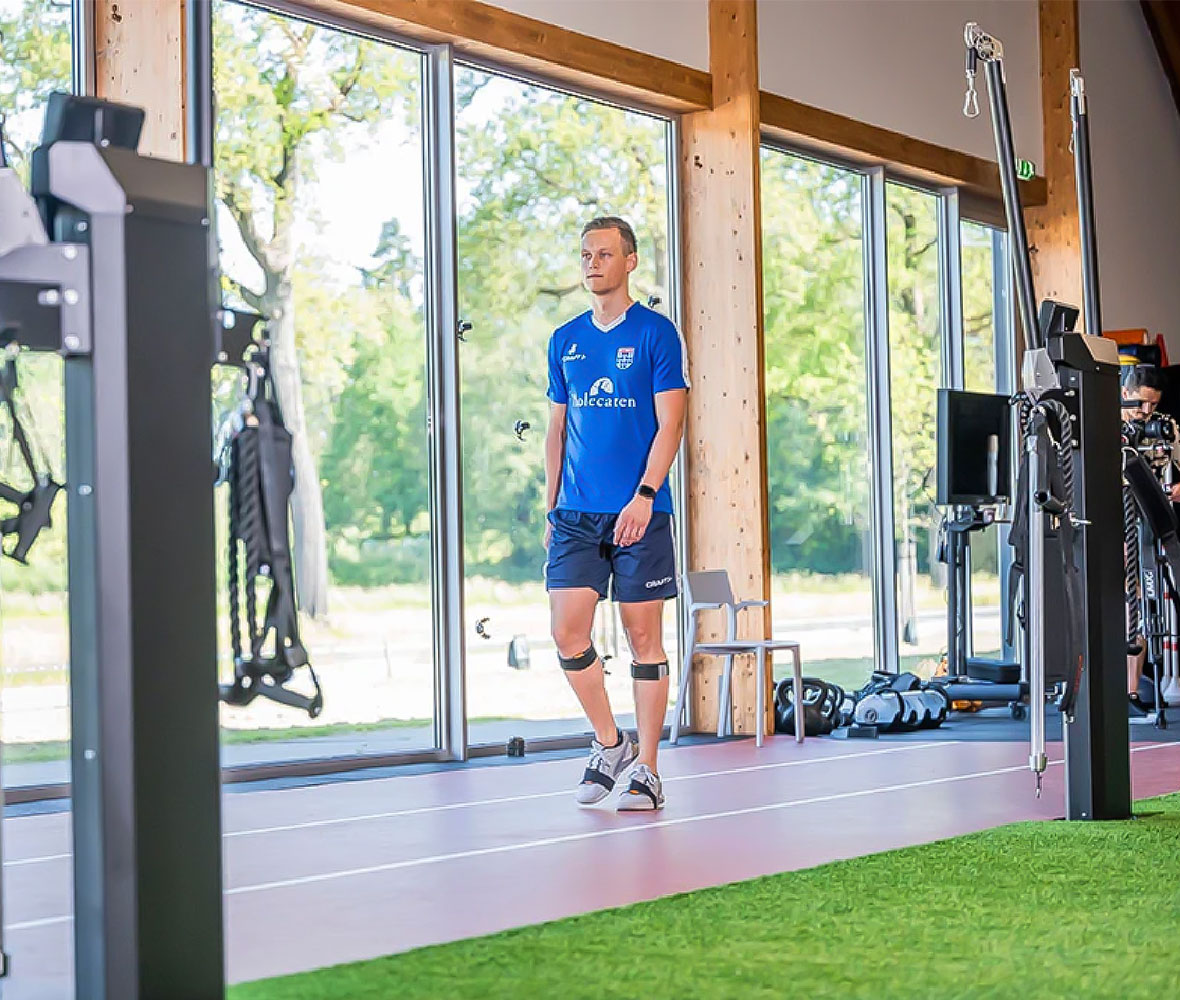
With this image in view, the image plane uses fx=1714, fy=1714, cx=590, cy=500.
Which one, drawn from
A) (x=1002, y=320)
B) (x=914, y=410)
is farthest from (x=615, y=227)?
(x=1002, y=320)

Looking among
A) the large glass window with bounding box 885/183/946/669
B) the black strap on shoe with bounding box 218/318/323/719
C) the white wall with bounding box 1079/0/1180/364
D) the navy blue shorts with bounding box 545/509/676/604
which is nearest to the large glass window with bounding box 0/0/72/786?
the navy blue shorts with bounding box 545/509/676/604

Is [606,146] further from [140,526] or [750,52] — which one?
[140,526]

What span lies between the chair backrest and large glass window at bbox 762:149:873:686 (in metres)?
1.12

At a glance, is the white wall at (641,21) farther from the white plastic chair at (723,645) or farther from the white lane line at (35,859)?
the white lane line at (35,859)

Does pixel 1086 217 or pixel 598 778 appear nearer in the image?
pixel 1086 217

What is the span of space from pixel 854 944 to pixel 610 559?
77.4 inches

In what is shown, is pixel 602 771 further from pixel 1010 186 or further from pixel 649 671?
pixel 1010 186

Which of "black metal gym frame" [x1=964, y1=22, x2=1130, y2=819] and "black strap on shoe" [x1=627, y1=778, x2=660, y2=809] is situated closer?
"black metal gym frame" [x1=964, y1=22, x2=1130, y2=819]

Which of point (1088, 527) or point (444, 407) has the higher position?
point (444, 407)

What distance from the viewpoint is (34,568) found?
547 centimetres

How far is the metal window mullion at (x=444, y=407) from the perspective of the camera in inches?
256

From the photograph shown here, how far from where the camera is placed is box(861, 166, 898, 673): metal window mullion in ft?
29.7

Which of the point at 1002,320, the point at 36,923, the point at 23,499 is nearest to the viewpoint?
the point at 23,499

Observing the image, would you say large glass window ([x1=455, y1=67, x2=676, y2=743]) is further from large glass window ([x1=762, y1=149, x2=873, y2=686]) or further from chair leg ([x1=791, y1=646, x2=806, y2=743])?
large glass window ([x1=762, y1=149, x2=873, y2=686])
